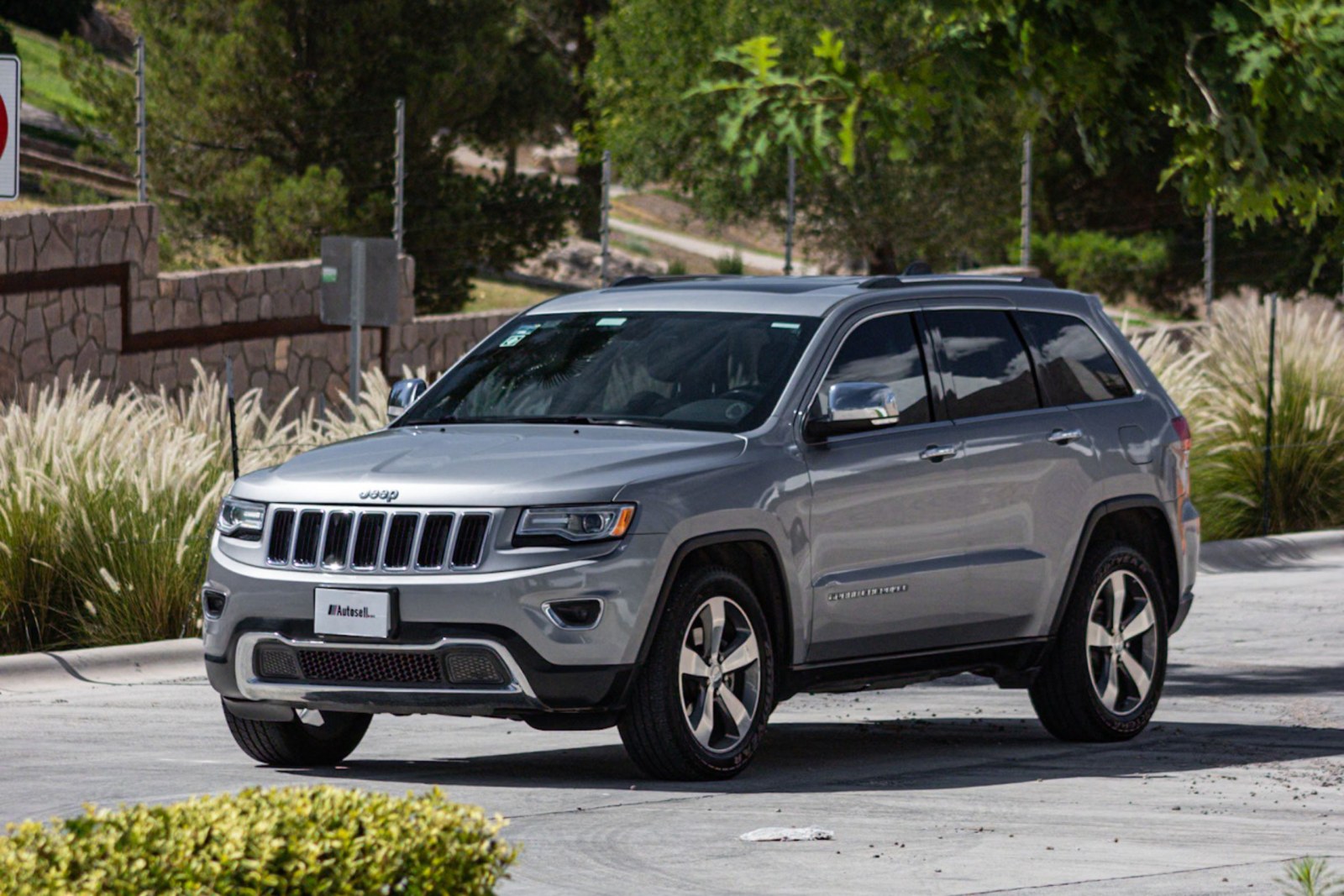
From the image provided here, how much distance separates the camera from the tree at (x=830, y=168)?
42.8 m

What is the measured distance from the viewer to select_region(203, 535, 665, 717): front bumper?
339 inches

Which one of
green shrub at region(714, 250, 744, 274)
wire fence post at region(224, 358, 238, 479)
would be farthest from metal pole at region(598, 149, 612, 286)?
green shrub at region(714, 250, 744, 274)

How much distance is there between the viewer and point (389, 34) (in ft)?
102

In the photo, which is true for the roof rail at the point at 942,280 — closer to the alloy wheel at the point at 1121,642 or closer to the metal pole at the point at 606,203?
the alloy wheel at the point at 1121,642

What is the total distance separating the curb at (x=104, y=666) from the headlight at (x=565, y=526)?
521 cm

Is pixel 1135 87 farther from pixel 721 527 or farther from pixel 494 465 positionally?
pixel 494 465

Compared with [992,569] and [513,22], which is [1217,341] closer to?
[992,569]

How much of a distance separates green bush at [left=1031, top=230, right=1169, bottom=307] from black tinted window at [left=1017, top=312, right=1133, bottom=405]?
3034 centimetres

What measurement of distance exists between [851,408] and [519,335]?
1.69 m

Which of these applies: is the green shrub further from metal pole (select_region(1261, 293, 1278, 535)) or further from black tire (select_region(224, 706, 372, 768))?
black tire (select_region(224, 706, 372, 768))

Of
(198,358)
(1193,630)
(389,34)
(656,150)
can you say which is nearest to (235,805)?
(1193,630)

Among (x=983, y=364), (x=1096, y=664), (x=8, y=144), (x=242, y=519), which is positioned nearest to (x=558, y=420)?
(x=242, y=519)

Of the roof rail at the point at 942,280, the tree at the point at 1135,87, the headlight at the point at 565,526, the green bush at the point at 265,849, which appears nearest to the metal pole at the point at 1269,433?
the tree at the point at 1135,87

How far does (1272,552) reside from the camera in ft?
64.0
